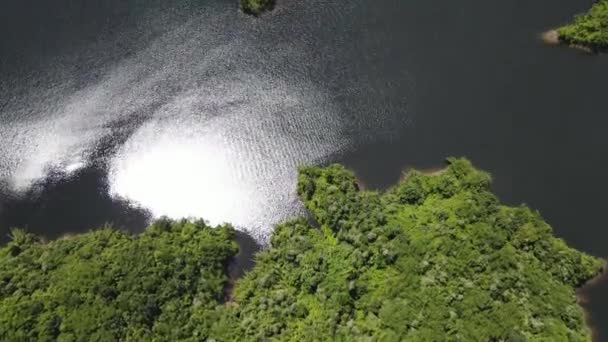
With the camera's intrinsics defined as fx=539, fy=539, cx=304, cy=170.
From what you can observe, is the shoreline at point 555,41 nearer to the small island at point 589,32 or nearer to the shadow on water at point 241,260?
the small island at point 589,32

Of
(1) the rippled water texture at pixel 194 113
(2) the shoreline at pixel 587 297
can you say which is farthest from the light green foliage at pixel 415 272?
(1) the rippled water texture at pixel 194 113

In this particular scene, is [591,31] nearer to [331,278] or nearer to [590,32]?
[590,32]

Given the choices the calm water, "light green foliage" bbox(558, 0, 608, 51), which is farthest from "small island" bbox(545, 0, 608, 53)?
the calm water

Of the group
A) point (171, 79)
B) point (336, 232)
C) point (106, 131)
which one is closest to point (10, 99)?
point (106, 131)

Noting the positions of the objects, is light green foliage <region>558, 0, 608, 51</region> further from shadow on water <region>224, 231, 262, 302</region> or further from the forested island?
shadow on water <region>224, 231, 262, 302</region>

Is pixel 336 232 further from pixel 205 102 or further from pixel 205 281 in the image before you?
pixel 205 102

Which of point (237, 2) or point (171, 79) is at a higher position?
point (237, 2)
